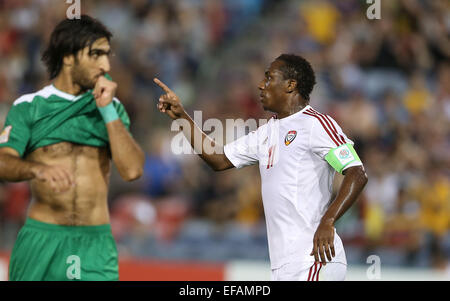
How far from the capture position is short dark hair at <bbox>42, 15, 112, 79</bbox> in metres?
5.03

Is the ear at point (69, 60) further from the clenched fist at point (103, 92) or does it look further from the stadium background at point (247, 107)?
the stadium background at point (247, 107)

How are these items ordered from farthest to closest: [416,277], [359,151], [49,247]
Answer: [359,151], [416,277], [49,247]

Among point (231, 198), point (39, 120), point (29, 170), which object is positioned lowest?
point (231, 198)

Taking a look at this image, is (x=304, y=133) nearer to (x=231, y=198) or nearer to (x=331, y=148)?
(x=331, y=148)

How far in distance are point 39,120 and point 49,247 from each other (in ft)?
2.69

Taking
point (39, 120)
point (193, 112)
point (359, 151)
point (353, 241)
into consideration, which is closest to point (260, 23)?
point (193, 112)

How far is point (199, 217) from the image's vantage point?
31.4ft

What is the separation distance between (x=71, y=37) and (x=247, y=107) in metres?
5.61

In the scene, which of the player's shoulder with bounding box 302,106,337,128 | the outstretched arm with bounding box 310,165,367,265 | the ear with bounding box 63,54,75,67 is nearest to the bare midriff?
the ear with bounding box 63,54,75,67

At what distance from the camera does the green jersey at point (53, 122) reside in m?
4.83

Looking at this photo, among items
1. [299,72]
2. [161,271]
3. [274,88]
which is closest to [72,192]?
[274,88]

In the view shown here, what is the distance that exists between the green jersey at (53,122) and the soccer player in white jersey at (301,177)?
1.15 m

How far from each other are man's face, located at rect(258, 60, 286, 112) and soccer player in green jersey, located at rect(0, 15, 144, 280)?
92 centimetres

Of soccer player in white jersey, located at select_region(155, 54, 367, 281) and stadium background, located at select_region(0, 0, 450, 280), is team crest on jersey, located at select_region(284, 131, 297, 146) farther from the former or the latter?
stadium background, located at select_region(0, 0, 450, 280)
